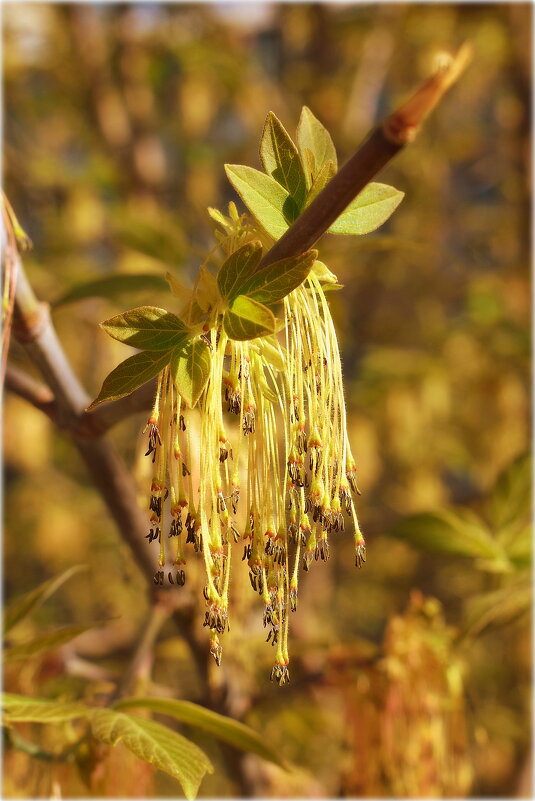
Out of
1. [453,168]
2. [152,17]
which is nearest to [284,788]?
[152,17]

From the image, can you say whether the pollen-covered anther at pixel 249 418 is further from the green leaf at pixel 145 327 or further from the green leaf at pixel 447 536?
the green leaf at pixel 447 536

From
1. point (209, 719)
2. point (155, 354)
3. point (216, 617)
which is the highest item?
point (155, 354)

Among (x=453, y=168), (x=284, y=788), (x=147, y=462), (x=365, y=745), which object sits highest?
(x=453, y=168)

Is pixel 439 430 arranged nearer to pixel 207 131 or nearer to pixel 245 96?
pixel 245 96

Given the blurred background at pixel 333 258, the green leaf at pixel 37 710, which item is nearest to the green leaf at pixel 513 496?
the blurred background at pixel 333 258

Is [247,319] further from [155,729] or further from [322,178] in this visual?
[155,729]

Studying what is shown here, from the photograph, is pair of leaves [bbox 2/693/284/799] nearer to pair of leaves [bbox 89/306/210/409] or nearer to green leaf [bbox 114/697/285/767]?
green leaf [bbox 114/697/285/767]

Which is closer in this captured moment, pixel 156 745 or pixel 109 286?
pixel 156 745

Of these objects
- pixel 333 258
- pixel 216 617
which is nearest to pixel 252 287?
pixel 216 617
